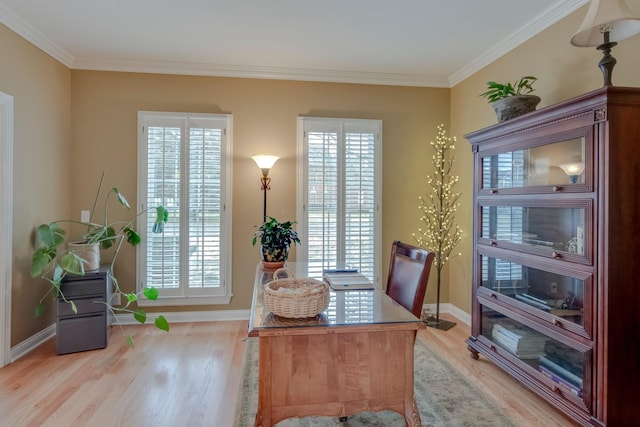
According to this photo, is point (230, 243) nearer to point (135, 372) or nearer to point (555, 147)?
point (135, 372)

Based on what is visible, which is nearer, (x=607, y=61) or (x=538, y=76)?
(x=607, y=61)

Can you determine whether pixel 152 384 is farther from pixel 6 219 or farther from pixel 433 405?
pixel 433 405

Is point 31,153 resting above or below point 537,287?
above

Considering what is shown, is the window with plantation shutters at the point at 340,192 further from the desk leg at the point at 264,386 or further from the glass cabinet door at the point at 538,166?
the desk leg at the point at 264,386

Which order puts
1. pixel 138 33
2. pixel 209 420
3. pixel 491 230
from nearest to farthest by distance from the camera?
pixel 209 420, pixel 491 230, pixel 138 33

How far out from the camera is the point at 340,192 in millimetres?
3834

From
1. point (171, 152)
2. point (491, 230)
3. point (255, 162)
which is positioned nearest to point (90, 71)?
point (171, 152)

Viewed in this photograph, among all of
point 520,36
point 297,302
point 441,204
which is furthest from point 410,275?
point 520,36

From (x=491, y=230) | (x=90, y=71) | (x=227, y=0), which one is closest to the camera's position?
(x=227, y=0)

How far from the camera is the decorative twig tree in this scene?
12.7ft

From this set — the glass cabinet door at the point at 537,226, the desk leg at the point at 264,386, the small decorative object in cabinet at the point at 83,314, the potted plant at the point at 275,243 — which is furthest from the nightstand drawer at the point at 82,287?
the glass cabinet door at the point at 537,226

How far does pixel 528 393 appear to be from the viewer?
7.67 ft

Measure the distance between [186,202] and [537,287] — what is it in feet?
10.5

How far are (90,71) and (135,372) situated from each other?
2983 millimetres
